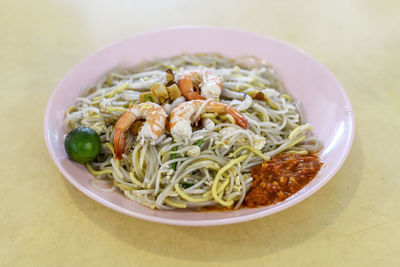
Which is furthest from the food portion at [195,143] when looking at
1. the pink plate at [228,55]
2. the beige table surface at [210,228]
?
the beige table surface at [210,228]

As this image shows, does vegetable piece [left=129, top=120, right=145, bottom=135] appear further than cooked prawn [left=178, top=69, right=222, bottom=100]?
No

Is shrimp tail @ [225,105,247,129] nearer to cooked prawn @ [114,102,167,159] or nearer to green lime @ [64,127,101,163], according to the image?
cooked prawn @ [114,102,167,159]

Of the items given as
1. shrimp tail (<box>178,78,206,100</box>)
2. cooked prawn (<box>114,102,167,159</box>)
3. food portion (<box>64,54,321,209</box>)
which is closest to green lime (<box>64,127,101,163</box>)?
food portion (<box>64,54,321,209</box>)

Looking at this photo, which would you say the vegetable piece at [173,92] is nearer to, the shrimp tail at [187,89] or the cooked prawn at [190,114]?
the shrimp tail at [187,89]

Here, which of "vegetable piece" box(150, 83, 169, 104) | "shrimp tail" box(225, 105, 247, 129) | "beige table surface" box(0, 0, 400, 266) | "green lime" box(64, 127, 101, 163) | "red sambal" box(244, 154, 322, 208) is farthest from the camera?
"vegetable piece" box(150, 83, 169, 104)

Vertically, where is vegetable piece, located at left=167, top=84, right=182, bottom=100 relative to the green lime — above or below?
above

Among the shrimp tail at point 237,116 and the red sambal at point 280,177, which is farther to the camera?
the shrimp tail at point 237,116

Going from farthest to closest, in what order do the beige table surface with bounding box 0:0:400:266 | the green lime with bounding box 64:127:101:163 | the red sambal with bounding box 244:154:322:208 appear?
the green lime with bounding box 64:127:101:163 < the red sambal with bounding box 244:154:322:208 < the beige table surface with bounding box 0:0:400:266
